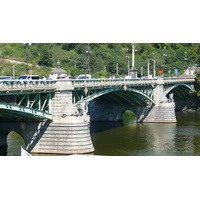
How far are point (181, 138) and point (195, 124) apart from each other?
18.3 m

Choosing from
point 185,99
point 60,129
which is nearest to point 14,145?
point 60,129

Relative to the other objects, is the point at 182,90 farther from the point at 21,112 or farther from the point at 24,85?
the point at 24,85

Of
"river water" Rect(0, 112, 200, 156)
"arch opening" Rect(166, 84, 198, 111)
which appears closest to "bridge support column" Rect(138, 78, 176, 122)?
"river water" Rect(0, 112, 200, 156)

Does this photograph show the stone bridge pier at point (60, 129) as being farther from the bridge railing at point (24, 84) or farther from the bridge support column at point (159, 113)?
the bridge support column at point (159, 113)

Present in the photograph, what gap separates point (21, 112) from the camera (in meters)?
49.8

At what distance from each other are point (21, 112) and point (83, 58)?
86368mm

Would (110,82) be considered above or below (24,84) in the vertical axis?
above

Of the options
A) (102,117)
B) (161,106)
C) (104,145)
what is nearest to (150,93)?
(161,106)

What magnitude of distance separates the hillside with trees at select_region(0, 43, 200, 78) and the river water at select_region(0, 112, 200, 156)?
32.3m

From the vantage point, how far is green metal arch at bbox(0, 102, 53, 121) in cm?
4688

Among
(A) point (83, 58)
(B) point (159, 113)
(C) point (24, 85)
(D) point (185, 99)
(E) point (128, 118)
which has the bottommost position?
(E) point (128, 118)

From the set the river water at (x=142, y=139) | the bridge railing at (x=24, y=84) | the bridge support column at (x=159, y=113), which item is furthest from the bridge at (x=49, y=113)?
the bridge support column at (x=159, y=113)

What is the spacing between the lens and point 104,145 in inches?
2450

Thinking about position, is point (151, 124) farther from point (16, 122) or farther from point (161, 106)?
point (16, 122)
